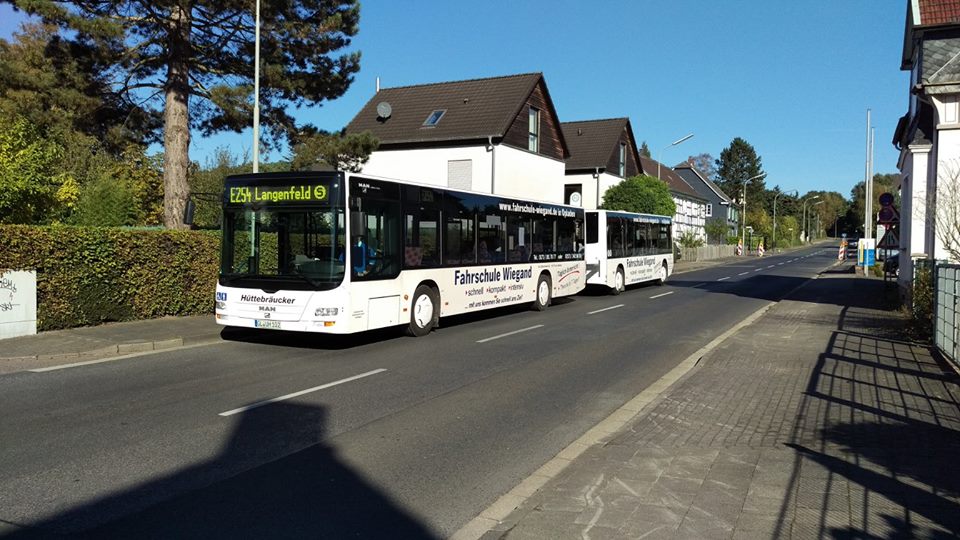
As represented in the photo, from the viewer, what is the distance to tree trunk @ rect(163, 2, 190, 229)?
18281 millimetres

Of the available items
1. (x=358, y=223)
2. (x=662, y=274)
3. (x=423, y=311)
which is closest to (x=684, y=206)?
(x=662, y=274)

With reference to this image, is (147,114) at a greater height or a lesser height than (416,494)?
greater

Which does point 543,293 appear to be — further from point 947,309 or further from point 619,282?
point 947,309

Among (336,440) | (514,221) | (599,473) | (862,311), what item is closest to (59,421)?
(336,440)

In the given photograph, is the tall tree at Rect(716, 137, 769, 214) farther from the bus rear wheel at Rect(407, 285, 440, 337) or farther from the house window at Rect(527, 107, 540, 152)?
the bus rear wheel at Rect(407, 285, 440, 337)

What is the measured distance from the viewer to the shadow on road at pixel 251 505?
4.24 m

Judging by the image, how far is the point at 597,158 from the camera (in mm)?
47125

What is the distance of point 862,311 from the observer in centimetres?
1744

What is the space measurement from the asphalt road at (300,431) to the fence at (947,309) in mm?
3577

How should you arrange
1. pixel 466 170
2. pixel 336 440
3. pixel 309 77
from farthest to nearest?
pixel 466 170 → pixel 309 77 → pixel 336 440

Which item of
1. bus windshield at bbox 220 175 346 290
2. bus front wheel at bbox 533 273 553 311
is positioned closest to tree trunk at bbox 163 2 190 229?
bus windshield at bbox 220 175 346 290

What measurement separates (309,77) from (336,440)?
15.9 m

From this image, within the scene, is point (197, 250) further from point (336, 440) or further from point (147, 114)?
point (336, 440)

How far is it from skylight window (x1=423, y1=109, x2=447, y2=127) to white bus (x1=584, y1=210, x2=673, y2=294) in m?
12.4
